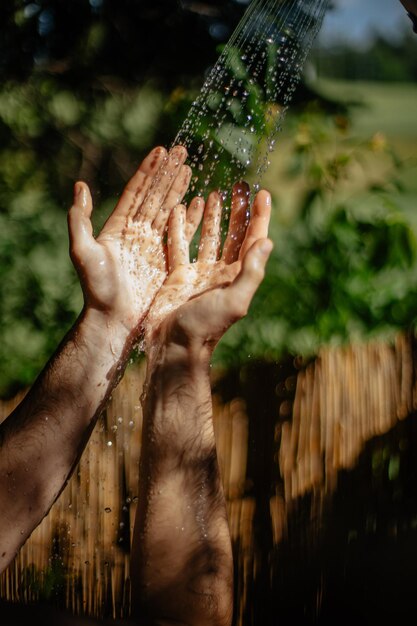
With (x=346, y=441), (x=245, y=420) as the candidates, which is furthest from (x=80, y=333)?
(x=346, y=441)

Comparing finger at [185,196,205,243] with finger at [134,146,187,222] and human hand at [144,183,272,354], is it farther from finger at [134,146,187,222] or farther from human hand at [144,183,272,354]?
finger at [134,146,187,222]

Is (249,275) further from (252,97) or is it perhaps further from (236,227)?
(252,97)

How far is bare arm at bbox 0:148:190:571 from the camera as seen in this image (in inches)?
93.6

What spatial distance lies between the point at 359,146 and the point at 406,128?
0.76 feet

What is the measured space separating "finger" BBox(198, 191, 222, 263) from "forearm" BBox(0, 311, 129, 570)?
0.44 metres

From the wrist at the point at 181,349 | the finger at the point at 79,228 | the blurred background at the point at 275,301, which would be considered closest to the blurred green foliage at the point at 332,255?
the blurred background at the point at 275,301

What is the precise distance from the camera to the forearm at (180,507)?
219 centimetres

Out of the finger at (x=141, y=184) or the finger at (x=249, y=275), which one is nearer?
the finger at (x=249, y=275)

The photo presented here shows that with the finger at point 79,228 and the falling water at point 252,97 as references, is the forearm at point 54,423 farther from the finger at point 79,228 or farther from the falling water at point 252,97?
the falling water at point 252,97

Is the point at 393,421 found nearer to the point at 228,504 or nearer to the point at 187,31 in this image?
the point at 228,504

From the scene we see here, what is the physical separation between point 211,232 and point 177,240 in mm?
150

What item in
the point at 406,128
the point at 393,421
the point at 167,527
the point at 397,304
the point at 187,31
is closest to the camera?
the point at 167,527

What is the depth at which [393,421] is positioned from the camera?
2.46m

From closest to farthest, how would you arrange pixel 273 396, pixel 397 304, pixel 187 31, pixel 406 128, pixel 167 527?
pixel 167 527
pixel 273 396
pixel 397 304
pixel 406 128
pixel 187 31
